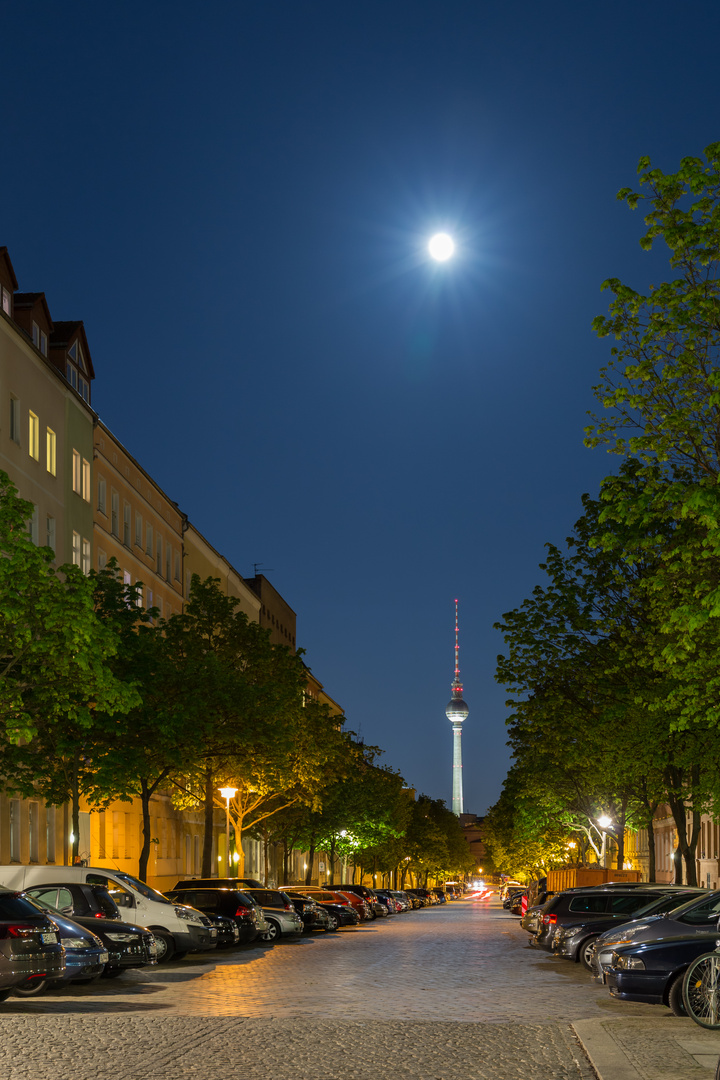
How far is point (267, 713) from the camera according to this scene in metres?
43.0

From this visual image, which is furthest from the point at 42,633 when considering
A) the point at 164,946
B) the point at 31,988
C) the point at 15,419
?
the point at 15,419

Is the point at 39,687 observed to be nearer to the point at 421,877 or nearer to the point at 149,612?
the point at 149,612

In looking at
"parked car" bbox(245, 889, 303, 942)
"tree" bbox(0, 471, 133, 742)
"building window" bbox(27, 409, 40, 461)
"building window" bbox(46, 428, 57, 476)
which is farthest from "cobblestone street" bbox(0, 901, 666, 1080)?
"building window" bbox(46, 428, 57, 476)

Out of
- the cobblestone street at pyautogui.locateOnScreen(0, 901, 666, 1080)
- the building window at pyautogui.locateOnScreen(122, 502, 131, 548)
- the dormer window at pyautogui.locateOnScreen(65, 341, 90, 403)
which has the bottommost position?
the cobblestone street at pyautogui.locateOnScreen(0, 901, 666, 1080)

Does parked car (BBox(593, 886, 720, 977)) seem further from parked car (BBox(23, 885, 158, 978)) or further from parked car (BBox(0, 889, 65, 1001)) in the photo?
parked car (BBox(23, 885, 158, 978))

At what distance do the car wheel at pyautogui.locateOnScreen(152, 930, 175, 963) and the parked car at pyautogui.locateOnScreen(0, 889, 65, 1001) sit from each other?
8439mm

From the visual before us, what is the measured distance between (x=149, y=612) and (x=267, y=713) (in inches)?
193

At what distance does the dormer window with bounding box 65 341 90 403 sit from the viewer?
53.0 meters

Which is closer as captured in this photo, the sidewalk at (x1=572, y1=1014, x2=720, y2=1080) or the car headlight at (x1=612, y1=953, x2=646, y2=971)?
the sidewalk at (x1=572, y1=1014, x2=720, y2=1080)

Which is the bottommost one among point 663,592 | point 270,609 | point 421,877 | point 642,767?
point 421,877

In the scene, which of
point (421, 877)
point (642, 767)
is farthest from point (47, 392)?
point (421, 877)

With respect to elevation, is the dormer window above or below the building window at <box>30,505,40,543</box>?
above

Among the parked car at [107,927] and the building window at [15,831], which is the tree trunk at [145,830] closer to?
the building window at [15,831]

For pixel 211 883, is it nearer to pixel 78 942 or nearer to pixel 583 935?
pixel 583 935
